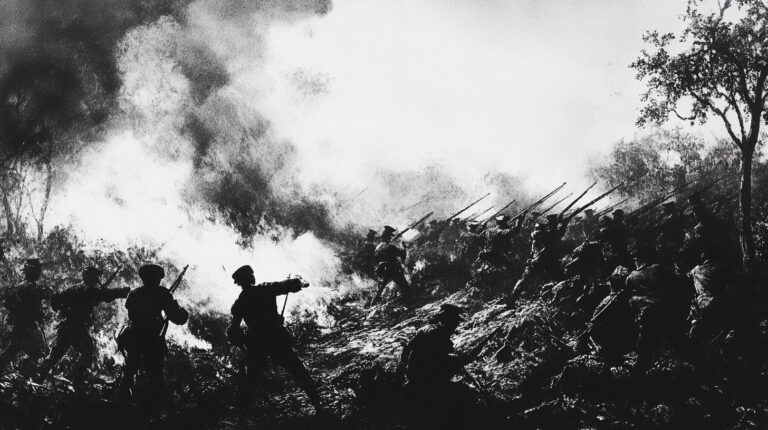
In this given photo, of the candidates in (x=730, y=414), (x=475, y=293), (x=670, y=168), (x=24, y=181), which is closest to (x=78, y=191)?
(x=24, y=181)

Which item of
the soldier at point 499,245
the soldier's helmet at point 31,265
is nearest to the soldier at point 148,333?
the soldier's helmet at point 31,265

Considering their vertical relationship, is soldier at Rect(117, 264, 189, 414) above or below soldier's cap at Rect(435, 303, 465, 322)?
above

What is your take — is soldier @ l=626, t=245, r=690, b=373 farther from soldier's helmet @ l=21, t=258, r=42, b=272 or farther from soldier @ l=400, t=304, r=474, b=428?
soldier's helmet @ l=21, t=258, r=42, b=272

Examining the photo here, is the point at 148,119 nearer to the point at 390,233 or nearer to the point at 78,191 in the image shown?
the point at 78,191

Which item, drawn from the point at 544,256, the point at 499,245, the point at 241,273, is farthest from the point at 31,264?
the point at 544,256

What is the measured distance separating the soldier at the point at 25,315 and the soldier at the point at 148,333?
10.2ft

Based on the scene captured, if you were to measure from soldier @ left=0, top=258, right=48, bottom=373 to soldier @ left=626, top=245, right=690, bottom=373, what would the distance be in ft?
28.6

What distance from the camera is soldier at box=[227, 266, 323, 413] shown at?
5.05 metres

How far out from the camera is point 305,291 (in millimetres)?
11742

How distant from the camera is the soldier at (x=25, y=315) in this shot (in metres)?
6.71

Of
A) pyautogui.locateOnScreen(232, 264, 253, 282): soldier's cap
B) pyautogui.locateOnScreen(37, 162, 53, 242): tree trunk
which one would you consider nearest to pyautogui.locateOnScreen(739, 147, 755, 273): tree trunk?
pyautogui.locateOnScreen(232, 264, 253, 282): soldier's cap

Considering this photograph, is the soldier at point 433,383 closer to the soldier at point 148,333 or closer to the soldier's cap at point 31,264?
the soldier at point 148,333

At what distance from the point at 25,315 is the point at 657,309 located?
9154mm

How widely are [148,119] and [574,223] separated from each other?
1586cm
